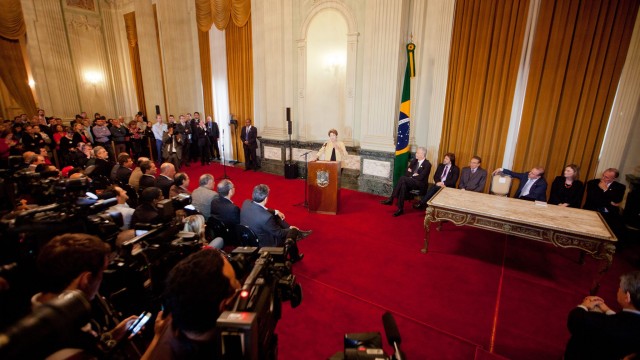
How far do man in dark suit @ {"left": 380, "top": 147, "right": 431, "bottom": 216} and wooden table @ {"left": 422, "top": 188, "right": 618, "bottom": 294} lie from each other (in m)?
1.26

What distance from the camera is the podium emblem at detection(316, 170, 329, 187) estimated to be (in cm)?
495

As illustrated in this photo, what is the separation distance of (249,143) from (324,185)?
12.2 feet

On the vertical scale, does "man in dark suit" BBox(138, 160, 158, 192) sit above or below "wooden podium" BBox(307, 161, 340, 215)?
above

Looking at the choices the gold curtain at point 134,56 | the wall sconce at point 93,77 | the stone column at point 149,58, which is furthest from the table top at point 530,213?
the wall sconce at point 93,77

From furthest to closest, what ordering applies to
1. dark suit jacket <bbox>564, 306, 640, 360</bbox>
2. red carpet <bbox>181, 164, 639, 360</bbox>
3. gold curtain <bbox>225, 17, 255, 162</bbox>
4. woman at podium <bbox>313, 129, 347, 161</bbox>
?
gold curtain <bbox>225, 17, 255, 162</bbox>, woman at podium <bbox>313, 129, 347, 161</bbox>, red carpet <bbox>181, 164, 639, 360</bbox>, dark suit jacket <bbox>564, 306, 640, 360</bbox>

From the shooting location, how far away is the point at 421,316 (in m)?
2.72

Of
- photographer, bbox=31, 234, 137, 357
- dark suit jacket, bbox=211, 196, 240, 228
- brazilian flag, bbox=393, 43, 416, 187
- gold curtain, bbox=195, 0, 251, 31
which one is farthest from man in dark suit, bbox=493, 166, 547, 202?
gold curtain, bbox=195, 0, 251, 31

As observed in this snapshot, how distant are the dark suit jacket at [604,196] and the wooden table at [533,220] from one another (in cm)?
94

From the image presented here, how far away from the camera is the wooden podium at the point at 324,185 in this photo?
4906 millimetres

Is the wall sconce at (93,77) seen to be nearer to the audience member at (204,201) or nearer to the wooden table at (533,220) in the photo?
the audience member at (204,201)

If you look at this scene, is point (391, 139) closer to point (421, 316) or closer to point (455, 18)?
point (455, 18)

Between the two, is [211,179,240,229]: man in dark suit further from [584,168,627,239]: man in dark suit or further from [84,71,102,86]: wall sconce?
[84,71,102,86]: wall sconce

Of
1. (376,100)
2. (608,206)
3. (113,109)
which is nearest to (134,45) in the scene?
(113,109)

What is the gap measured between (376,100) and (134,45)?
30.3 ft
